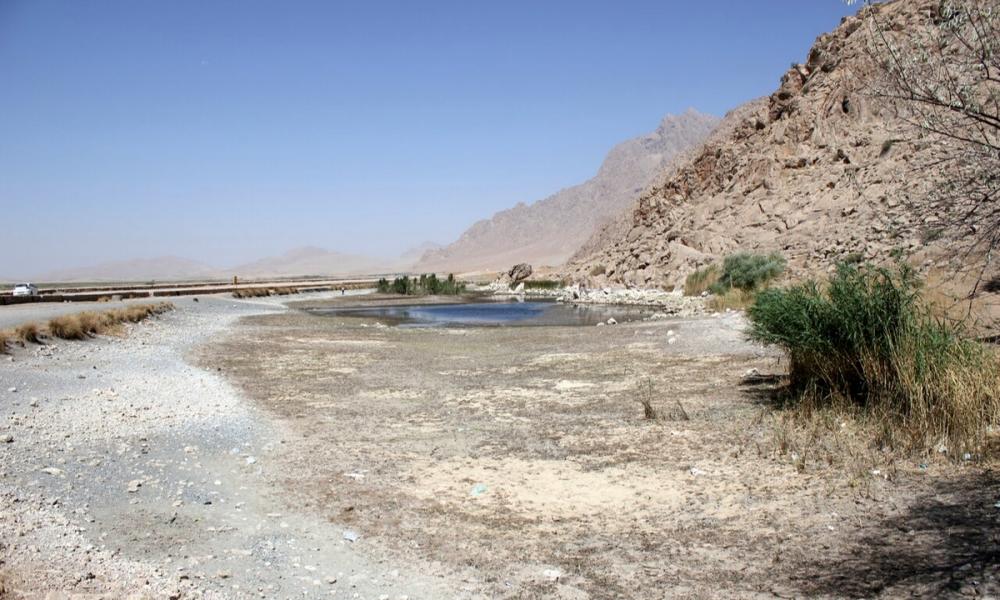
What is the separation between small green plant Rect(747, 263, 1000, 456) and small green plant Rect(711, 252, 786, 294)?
19.8m

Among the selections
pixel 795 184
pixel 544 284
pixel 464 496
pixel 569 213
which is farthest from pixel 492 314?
pixel 569 213

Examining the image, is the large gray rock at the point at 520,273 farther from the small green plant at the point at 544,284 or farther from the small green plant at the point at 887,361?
the small green plant at the point at 887,361

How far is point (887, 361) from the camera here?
8508 millimetres

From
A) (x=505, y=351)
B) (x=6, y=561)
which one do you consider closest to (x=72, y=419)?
(x=6, y=561)

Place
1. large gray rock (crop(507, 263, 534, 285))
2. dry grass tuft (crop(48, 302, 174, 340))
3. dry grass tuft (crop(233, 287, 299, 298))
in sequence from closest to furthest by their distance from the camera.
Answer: dry grass tuft (crop(48, 302, 174, 340)) → dry grass tuft (crop(233, 287, 299, 298)) → large gray rock (crop(507, 263, 534, 285))

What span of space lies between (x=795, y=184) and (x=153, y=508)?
44024 mm

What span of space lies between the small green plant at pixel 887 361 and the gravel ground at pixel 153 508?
5276 millimetres

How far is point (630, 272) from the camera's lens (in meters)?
53.0

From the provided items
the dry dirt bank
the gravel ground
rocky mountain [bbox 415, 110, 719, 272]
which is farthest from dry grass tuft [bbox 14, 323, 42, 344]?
rocky mountain [bbox 415, 110, 719, 272]

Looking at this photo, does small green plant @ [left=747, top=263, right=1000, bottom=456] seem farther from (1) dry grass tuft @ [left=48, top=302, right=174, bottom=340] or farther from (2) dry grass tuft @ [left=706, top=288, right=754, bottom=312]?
(2) dry grass tuft @ [left=706, top=288, right=754, bottom=312]

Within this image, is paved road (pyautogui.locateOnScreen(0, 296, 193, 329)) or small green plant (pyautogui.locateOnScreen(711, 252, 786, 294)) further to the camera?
small green plant (pyautogui.locateOnScreen(711, 252, 786, 294))

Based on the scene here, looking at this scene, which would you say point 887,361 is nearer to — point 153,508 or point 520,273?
point 153,508

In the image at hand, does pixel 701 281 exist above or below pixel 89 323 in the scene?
above

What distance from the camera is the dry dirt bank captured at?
15.6 ft
